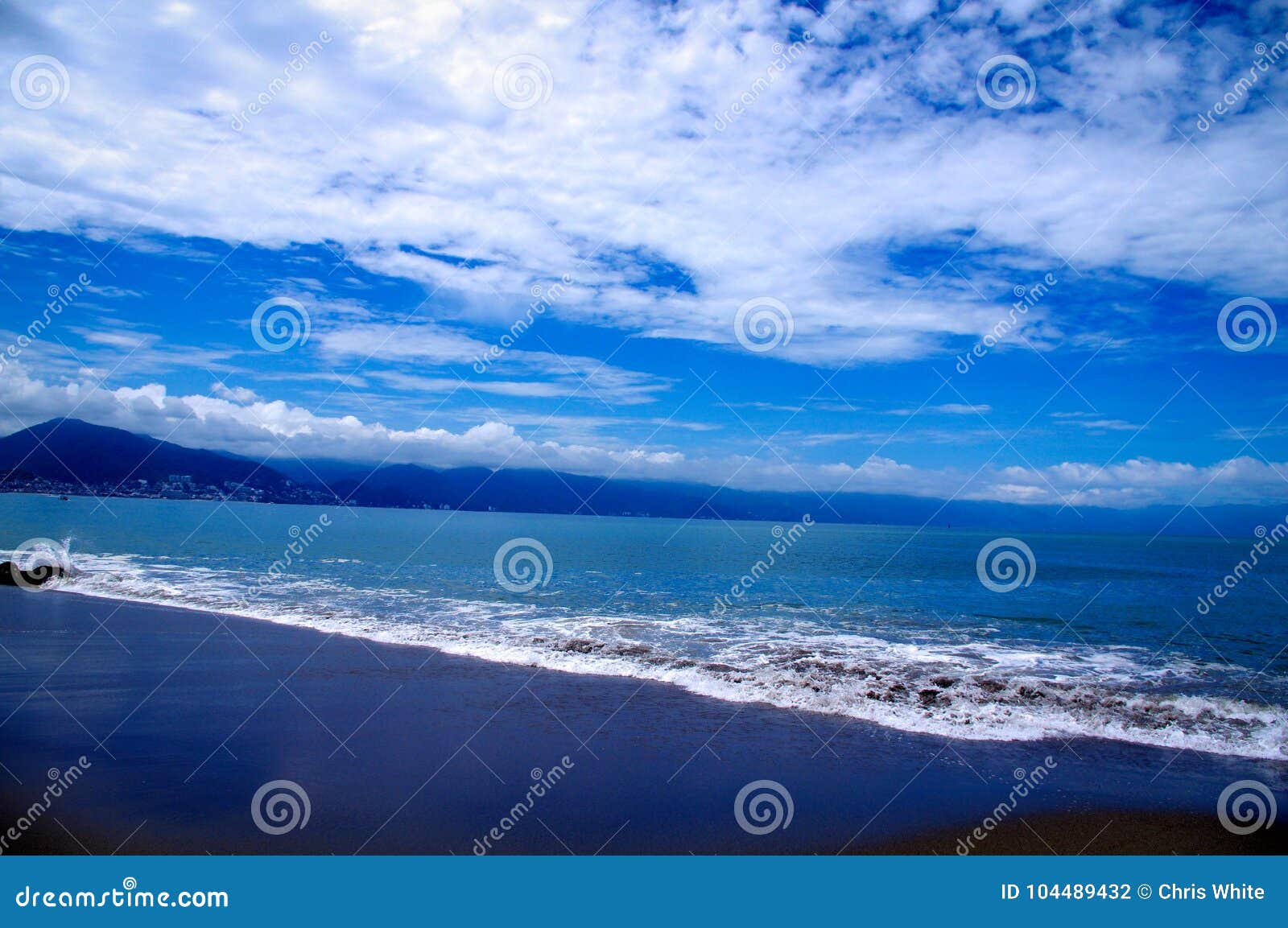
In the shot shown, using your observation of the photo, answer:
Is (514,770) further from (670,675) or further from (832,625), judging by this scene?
(832,625)

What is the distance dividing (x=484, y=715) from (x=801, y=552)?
57.1 m

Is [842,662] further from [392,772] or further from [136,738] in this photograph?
[136,738]

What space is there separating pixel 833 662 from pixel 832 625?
6.26 meters

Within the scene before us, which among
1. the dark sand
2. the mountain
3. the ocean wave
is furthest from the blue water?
the mountain

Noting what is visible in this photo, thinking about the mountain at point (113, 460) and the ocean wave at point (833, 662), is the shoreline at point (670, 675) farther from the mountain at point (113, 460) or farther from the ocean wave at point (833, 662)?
the mountain at point (113, 460)

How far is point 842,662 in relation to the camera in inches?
624

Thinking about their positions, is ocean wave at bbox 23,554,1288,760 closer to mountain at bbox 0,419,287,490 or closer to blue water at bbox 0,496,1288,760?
blue water at bbox 0,496,1288,760

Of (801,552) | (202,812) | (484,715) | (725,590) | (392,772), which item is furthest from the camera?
(801,552)

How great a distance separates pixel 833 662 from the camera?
15750 millimetres

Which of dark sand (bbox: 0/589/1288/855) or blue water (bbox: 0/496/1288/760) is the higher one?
blue water (bbox: 0/496/1288/760)

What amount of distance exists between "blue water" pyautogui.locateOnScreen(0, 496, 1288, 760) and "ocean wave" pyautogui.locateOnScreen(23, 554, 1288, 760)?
0.07 m

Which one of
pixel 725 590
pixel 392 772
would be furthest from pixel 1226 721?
pixel 725 590

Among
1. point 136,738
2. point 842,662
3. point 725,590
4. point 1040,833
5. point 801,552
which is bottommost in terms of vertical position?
point 136,738

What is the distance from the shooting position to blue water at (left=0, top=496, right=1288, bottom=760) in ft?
40.9
